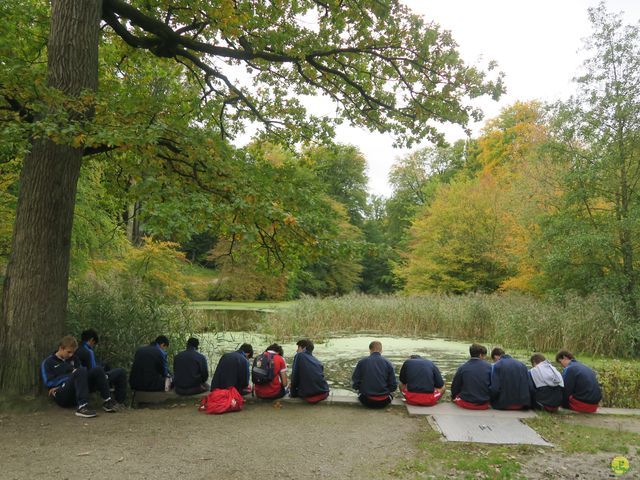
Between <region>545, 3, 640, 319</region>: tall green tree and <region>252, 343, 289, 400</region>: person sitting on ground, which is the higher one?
<region>545, 3, 640, 319</region>: tall green tree

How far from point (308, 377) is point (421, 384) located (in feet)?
4.72

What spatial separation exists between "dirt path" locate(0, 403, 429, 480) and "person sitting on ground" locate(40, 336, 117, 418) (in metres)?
0.14

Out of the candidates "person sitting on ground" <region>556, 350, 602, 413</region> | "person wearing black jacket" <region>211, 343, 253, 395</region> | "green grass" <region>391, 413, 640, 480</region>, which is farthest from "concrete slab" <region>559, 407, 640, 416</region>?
"person wearing black jacket" <region>211, 343, 253, 395</region>

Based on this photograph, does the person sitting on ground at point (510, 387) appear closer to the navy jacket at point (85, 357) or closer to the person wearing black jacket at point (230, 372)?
the person wearing black jacket at point (230, 372)

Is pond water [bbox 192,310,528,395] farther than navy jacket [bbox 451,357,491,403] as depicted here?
Yes

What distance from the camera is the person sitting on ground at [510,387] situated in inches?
245

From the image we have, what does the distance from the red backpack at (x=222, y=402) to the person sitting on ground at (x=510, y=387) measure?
3.18m

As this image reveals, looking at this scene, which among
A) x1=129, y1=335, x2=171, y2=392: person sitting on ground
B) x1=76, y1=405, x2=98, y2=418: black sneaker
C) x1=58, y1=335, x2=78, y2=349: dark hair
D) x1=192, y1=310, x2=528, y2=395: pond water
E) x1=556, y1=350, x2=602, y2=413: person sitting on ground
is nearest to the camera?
x1=76, y1=405, x2=98, y2=418: black sneaker

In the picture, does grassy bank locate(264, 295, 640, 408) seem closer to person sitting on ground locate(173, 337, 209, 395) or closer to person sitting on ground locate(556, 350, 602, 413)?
person sitting on ground locate(556, 350, 602, 413)

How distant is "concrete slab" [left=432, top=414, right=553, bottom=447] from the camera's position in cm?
504

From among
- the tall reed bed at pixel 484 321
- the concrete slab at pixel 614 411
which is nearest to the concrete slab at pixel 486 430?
the concrete slab at pixel 614 411

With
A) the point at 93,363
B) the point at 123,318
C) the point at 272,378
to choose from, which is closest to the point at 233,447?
the point at 272,378

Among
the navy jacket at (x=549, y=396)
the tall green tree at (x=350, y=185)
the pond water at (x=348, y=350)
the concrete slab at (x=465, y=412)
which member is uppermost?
the tall green tree at (x=350, y=185)

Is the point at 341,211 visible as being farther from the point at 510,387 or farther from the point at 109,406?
the point at 109,406
